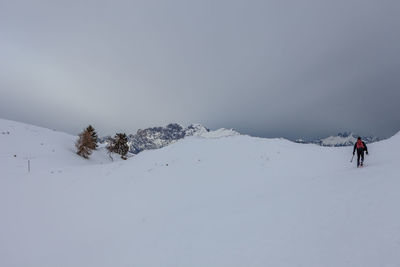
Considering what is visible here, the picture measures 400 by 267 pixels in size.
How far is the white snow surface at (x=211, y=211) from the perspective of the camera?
6.20m

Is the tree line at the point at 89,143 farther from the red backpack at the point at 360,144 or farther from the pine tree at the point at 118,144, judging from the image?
the red backpack at the point at 360,144

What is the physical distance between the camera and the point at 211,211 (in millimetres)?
11164

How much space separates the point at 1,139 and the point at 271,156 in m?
44.2

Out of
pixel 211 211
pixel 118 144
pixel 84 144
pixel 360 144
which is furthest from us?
pixel 118 144

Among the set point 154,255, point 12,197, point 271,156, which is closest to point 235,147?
point 271,156

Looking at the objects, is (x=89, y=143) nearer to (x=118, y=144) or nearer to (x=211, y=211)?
(x=118, y=144)

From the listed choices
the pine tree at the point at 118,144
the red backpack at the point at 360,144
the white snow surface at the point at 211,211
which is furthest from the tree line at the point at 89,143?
the red backpack at the point at 360,144

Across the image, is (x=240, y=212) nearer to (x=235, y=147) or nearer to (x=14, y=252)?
(x=14, y=252)

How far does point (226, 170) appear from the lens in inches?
785

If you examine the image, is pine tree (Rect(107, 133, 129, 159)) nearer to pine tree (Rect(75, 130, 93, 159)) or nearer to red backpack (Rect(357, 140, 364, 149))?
pine tree (Rect(75, 130, 93, 159))

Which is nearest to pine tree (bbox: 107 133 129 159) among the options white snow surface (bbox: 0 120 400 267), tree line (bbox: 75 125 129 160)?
tree line (bbox: 75 125 129 160)

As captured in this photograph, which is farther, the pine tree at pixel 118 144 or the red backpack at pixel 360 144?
the pine tree at pixel 118 144

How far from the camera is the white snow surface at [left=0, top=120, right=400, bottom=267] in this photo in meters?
6.20

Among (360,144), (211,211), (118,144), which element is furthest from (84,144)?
(360,144)
